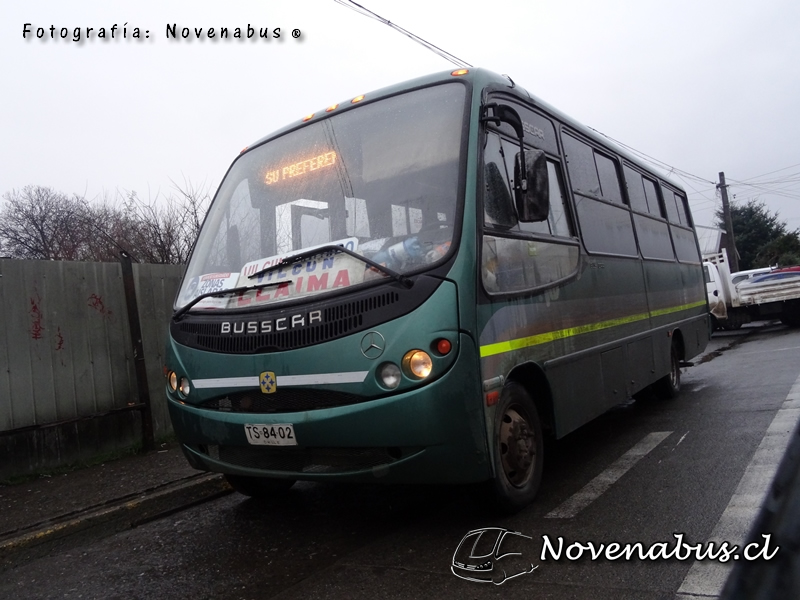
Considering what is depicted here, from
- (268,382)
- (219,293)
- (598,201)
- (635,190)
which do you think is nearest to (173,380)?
(219,293)

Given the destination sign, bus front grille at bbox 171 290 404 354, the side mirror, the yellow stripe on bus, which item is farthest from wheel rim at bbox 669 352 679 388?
bus front grille at bbox 171 290 404 354

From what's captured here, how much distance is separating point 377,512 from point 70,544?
2.14 meters

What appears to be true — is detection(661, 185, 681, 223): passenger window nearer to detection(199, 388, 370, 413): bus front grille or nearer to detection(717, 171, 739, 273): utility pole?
detection(199, 388, 370, 413): bus front grille

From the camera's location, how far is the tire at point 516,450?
4.09 metres

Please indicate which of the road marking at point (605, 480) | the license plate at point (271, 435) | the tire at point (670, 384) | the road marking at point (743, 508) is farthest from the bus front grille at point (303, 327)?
the tire at point (670, 384)

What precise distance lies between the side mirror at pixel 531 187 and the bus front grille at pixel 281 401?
162 centimetres

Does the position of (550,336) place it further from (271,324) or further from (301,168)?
(301,168)

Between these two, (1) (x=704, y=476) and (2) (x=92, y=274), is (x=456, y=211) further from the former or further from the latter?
(2) (x=92, y=274)

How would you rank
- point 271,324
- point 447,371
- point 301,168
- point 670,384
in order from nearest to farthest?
point 447,371 → point 271,324 → point 301,168 → point 670,384

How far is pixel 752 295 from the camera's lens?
18.9 m

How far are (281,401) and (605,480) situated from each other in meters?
2.57

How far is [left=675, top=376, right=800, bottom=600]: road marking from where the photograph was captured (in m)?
3.10

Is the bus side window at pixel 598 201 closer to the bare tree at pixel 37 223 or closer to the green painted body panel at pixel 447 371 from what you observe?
the green painted body panel at pixel 447 371

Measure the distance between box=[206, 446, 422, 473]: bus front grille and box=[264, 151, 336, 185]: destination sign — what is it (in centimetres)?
193
